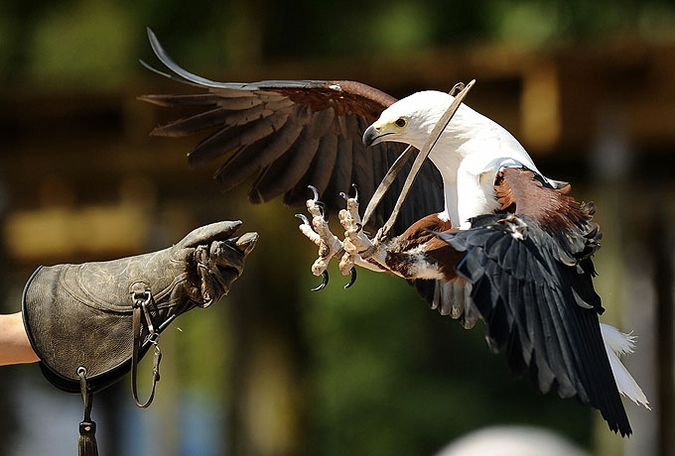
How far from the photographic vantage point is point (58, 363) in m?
2.75

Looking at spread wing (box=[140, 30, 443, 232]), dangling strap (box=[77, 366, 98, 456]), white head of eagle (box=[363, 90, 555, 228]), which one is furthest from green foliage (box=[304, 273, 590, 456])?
dangling strap (box=[77, 366, 98, 456])

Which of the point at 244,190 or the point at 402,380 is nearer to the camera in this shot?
the point at 244,190

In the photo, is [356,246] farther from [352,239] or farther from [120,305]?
[120,305]

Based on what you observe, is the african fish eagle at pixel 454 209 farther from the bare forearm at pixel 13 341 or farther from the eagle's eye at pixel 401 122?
the bare forearm at pixel 13 341

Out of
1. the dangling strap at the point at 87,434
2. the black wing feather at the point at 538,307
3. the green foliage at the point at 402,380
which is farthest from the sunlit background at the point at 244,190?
the dangling strap at the point at 87,434

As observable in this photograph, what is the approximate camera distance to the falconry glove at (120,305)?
2727 mm

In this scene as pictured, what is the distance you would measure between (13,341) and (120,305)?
27cm

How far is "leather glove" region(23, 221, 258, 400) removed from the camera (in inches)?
107

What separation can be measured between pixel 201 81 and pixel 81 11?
5561 millimetres

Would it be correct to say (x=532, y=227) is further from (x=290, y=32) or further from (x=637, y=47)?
(x=290, y=32)

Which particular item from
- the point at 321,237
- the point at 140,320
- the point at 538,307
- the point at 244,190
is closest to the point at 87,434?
the point at 140,320

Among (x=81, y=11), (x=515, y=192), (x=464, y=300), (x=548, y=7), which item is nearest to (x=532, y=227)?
(x=515, y=192)

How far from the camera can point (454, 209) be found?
311 cm

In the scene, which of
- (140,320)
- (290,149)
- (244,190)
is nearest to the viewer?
(140,320)
